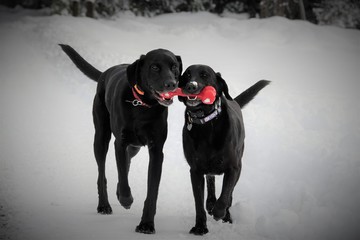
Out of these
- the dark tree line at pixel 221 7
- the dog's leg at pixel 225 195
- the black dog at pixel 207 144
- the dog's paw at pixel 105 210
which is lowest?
the dog's paw at pixel 105 210

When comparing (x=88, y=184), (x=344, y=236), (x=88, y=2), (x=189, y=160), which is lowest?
(x=88, y=184)

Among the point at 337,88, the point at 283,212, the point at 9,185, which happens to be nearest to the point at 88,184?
the point at 9,185

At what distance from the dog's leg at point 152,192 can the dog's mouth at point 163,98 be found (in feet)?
1.79

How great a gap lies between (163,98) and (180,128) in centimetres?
450

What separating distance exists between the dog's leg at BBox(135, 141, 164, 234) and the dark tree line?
11107 mm

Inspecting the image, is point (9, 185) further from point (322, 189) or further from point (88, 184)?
point (322, 189)

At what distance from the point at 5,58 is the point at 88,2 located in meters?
3.91

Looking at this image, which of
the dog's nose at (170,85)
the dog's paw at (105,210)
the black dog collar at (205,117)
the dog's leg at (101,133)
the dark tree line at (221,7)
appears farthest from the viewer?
the dark tree line at (221,7)

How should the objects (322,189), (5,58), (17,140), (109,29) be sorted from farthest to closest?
(109,29) < (5,58) < (17,140) < (322,189)

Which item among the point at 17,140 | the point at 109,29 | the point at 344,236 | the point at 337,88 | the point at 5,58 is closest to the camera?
the point at 344,236

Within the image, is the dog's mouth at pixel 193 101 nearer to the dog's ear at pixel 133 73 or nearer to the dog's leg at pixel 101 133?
the dog's ear at pixel 133 73

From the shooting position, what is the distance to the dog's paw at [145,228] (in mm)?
4945

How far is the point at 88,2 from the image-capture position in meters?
15.5

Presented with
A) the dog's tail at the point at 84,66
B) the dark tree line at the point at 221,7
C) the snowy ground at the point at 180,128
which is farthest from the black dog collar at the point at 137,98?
the dark tree line at the point at 221,7
